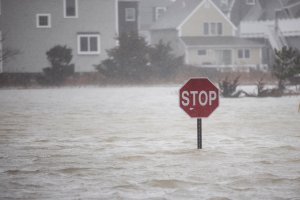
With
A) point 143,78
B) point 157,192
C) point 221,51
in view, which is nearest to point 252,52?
point 221,51

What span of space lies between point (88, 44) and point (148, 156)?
3503 cm

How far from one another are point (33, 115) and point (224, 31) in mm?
45433

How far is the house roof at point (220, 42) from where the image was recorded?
56.9 meters

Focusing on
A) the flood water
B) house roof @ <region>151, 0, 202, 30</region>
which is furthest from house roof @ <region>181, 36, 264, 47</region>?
the flood water

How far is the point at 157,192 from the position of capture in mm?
6734

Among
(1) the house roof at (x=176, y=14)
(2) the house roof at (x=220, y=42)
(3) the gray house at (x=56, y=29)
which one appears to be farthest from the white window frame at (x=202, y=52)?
(3) the gray house at (x=56, y=29)

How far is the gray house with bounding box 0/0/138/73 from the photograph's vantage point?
43.2 m

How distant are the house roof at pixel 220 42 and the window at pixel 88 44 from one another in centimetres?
1450

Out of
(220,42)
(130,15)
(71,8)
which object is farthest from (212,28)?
(71,8)

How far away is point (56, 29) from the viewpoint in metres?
43.7

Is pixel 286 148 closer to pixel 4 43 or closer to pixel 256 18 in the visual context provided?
pixel 4 43

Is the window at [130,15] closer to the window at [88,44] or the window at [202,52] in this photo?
the window at [202,52]

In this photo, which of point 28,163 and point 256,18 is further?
point 256,18

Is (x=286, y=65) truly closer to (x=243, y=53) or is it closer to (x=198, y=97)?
(x=198, y=97)
